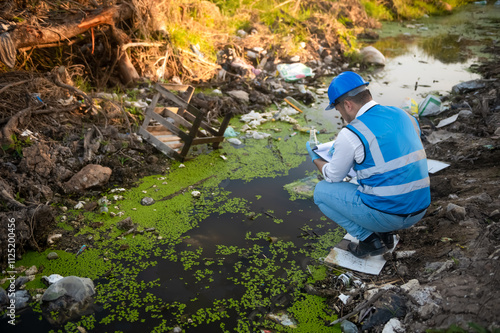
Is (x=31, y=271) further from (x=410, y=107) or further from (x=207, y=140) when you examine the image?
(x=410, y=107)

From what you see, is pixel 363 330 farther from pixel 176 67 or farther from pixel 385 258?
pixel 176 67

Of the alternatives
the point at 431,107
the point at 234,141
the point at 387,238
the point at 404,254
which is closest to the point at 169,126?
the point at 234,141

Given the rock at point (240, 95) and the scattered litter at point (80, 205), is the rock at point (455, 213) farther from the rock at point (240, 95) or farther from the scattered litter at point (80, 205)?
the rock at point (240, 95)

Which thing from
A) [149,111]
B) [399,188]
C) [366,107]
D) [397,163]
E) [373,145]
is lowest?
[149,111]

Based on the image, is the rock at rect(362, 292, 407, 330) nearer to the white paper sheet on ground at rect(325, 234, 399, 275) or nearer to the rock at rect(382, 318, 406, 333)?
the rock at rect(382, 318, 406, 333)

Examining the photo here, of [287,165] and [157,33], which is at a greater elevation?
[157,33]

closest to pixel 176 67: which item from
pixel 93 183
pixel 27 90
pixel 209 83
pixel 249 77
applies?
pixel 209 83

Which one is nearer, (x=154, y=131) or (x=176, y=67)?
(x=154, y=131)

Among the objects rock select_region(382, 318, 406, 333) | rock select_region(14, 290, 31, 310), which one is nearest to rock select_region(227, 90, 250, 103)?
rock select_region(14, 290, 31, 310)

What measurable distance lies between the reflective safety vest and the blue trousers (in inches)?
2.8

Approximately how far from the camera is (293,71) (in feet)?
25.1

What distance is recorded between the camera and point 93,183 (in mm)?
3963

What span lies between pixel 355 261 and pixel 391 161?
91 cm

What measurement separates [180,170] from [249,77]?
309cm
